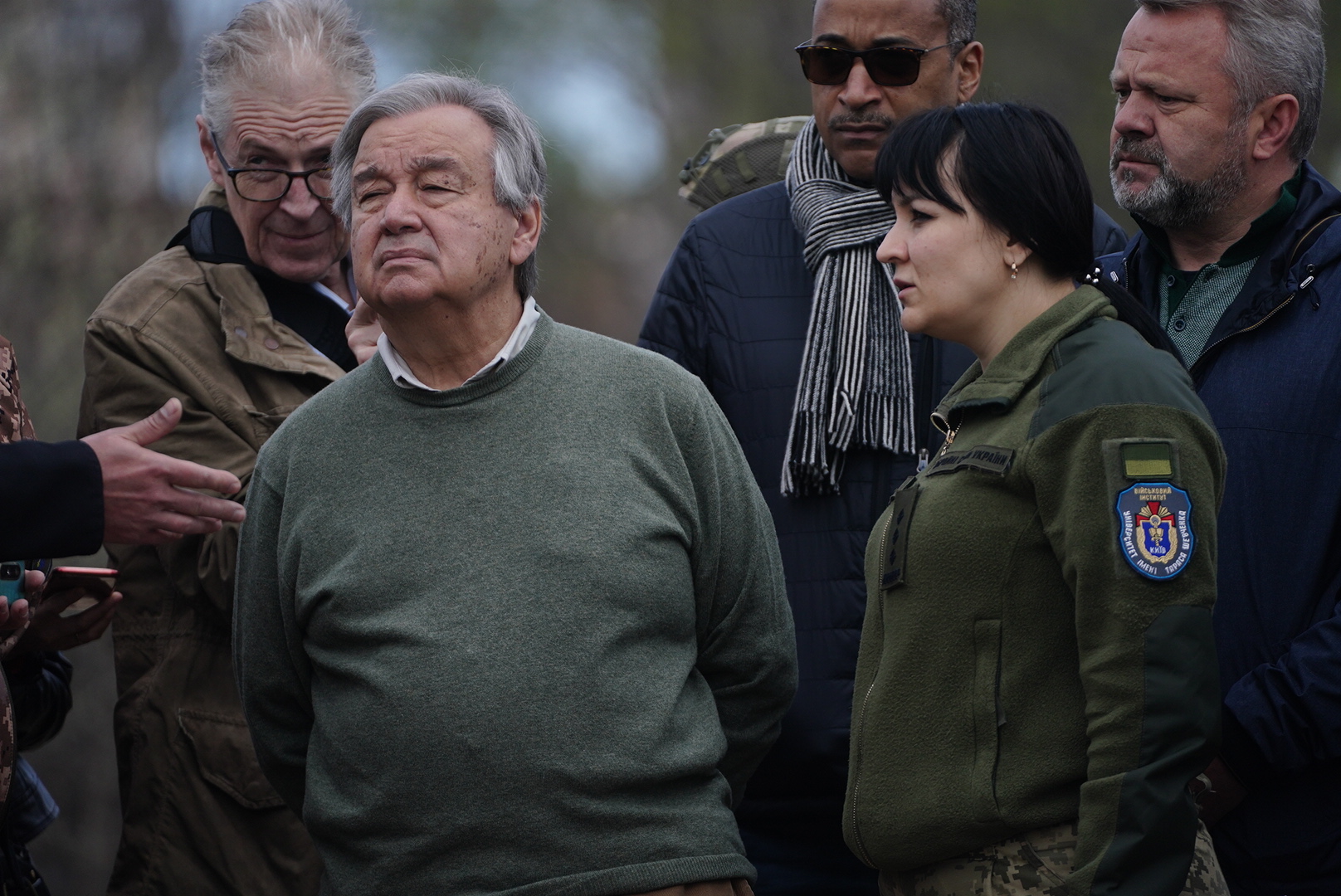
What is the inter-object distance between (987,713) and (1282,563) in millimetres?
769

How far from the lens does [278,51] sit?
3.60m

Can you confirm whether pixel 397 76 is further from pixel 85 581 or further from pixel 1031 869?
pixel 1031 869

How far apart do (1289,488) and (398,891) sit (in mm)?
1698

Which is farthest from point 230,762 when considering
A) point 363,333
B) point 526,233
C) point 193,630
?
point 526,233

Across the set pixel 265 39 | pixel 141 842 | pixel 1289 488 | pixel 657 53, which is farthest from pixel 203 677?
pixel 657 53

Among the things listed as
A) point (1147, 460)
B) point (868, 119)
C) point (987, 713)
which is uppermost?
point (868, 119)

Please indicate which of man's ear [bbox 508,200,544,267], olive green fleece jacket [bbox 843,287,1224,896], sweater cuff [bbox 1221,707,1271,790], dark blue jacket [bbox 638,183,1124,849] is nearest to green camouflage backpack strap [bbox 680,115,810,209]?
dark blue jacket [bbox 638,183,1124,849]

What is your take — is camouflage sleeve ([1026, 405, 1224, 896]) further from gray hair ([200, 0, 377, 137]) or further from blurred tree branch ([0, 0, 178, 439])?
blurred tree branch ([0, 0, 178, 439])

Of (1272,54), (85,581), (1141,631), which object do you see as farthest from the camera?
(85,581)

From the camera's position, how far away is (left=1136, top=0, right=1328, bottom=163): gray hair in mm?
2984

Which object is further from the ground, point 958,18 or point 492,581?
point 958,18

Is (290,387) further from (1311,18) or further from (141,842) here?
(1311,18)

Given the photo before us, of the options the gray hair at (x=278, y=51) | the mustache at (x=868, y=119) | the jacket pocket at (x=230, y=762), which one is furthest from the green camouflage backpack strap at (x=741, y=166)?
the jacket pocket at (x=230, y=762)

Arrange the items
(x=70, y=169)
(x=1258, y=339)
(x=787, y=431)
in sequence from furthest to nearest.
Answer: (x=70, y=169) → (x=787, y=431) → (x=1258, y=339)
